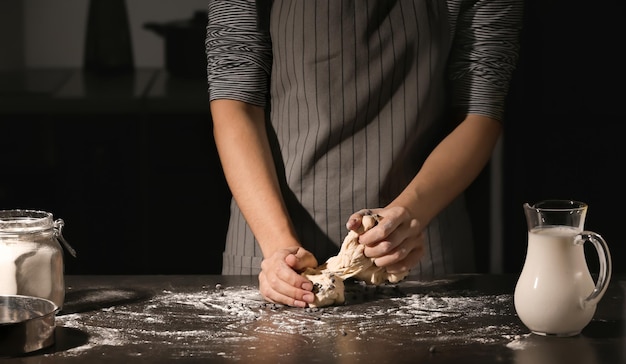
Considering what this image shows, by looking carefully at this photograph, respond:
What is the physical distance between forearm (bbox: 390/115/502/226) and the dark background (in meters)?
0.88

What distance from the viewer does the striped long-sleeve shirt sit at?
202 centimetres

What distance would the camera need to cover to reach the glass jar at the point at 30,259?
150 centimetres

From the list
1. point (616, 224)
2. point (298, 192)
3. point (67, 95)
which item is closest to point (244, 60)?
point (298, 192)

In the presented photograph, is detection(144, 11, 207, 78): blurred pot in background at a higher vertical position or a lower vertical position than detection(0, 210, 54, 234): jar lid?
higher

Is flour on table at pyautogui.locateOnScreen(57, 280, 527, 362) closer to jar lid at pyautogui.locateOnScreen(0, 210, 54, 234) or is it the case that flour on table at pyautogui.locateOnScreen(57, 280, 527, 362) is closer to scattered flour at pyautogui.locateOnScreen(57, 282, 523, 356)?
scattered flour at pyautogui.locateOnScreen(57, 282, 523, 356)

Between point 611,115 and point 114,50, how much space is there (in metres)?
1.43

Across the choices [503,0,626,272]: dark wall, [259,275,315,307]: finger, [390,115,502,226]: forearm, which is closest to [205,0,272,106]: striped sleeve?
[390,115,502,226]: forearm

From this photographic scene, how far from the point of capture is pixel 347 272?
167cm

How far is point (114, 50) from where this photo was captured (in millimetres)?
2879

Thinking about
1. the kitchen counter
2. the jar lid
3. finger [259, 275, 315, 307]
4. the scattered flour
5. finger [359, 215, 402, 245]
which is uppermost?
the kitchen counter

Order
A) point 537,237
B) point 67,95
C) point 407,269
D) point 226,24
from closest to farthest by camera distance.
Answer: point 537,237 < point 407,269 < point 226,24 < point 67,95

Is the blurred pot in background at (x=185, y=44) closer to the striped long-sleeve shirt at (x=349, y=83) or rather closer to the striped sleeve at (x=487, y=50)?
the striped long-sleeve shirt at (x=349, y=83)

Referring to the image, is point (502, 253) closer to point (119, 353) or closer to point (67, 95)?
point (67, 95)

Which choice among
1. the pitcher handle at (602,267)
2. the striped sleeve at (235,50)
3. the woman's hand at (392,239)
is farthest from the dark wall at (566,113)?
the pitcher handle at (602,267)
